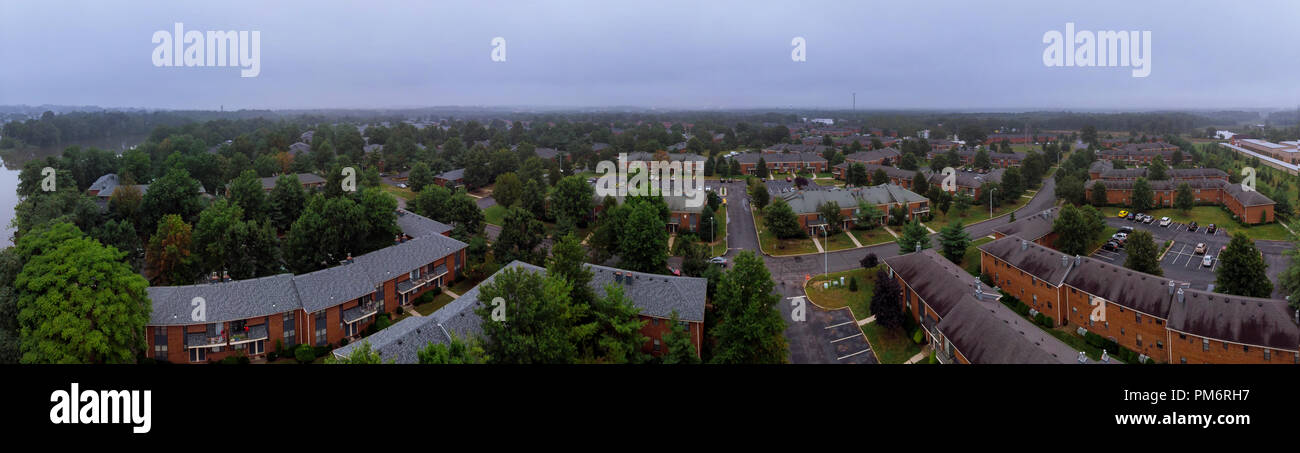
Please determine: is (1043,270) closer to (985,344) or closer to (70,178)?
(985,344)

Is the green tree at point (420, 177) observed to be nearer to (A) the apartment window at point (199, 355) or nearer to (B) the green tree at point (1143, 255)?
(A) the apartment window at point (199, 355)

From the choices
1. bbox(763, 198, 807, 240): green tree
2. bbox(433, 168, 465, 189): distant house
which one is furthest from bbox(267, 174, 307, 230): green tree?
bbox(763, 198, 807, 240): green tree

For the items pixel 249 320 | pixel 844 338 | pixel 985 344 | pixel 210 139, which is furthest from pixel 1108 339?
pixel 210 139

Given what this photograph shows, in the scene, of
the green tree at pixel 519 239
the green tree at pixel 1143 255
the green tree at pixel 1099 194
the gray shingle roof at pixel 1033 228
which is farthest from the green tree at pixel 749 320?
the green tree at pixel 1099 194

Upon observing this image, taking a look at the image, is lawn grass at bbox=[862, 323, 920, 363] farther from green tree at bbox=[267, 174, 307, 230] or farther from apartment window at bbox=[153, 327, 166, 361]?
green tree at bbox=[267, 174, 307, 230]

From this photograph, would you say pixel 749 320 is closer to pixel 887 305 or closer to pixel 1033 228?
pixel 887 305
